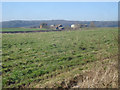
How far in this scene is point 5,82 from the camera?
678 cm

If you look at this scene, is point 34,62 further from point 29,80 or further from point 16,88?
point 16,88

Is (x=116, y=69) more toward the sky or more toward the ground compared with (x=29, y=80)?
more toward the sky

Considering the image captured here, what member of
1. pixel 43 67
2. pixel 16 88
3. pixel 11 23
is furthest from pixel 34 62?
pixel 11 23

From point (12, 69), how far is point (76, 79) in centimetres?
359

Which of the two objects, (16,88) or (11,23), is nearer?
(16,88)

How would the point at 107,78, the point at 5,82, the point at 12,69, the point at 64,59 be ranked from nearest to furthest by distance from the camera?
the point at 107,78 < the point at 5,82 < the point at 12,69 < the point at 64,59

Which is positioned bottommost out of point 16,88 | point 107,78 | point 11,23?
point 16,88

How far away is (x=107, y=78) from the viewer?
6.31 metres

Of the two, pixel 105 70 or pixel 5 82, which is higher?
pixel 105 70

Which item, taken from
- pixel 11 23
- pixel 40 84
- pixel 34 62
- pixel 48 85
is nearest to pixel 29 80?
pixel 40 84

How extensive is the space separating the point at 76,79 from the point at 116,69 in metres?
1.73

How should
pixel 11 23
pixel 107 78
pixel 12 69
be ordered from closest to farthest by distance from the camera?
pixel 107 78, pixel 12 69, pixel 11 23

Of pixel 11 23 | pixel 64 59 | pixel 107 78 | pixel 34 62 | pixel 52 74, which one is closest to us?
pixel 107 78

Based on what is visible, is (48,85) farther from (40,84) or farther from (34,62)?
(34,62)
